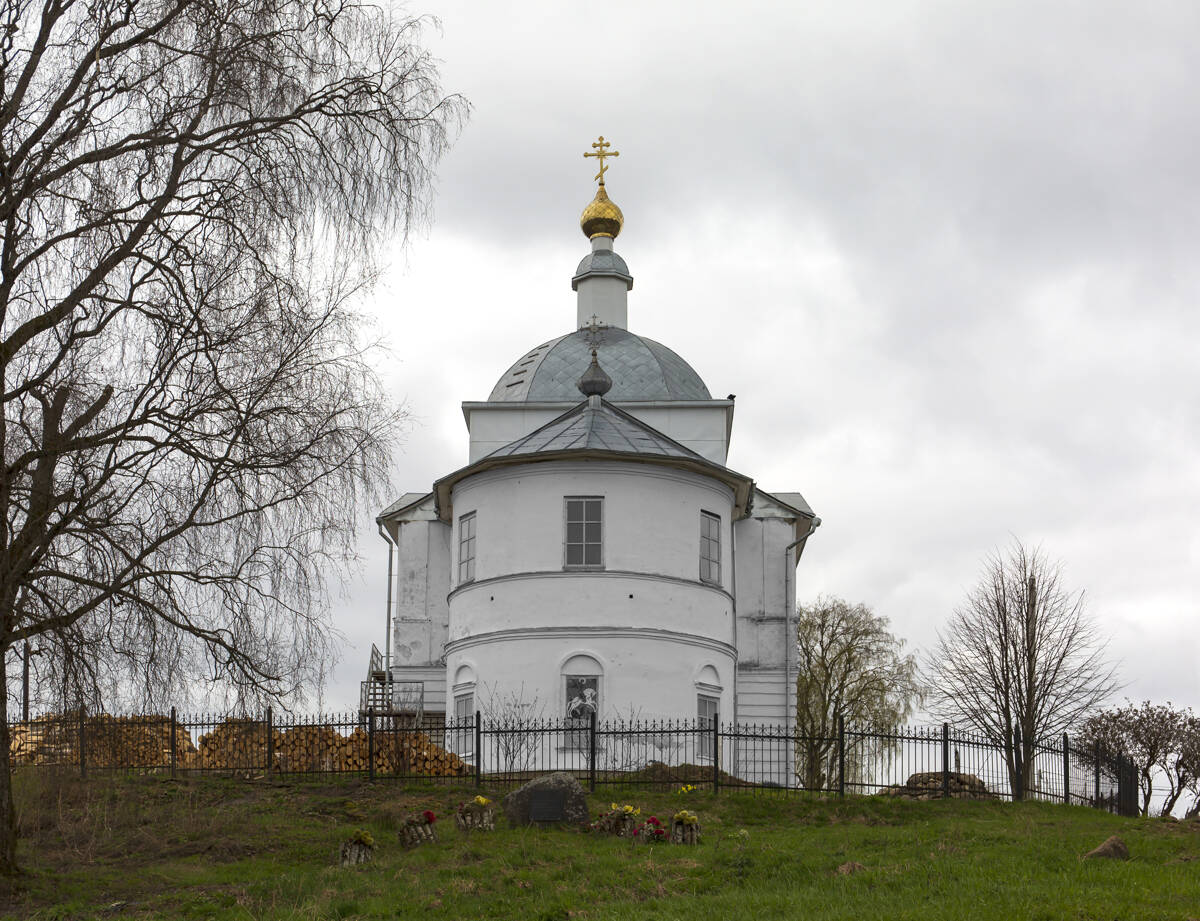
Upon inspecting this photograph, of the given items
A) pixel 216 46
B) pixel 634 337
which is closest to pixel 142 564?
pixel 216 46

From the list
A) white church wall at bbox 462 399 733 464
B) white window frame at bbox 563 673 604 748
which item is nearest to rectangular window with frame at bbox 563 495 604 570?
white window frame at bbox 563 673 604 748

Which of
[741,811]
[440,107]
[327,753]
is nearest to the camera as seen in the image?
[440,107]

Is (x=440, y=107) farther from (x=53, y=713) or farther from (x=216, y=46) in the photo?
(x=53, y=713)

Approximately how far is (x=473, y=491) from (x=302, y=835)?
33.5ft

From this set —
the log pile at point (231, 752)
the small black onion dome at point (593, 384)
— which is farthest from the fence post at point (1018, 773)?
the log pile at point (231, 752)

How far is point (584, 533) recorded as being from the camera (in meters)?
26.4

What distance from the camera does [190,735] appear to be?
2427 cm

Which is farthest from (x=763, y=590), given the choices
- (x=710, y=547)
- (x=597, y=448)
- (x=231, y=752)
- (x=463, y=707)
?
(x=231, y=752)

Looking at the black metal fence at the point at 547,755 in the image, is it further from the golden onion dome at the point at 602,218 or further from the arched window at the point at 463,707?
the golden onion dome at the point at 602,218

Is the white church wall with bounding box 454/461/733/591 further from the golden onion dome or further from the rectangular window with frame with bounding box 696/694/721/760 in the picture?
the golden onion dome

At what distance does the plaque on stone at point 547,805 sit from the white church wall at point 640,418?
672 inches

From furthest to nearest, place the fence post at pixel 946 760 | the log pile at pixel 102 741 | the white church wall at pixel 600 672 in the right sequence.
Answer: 1. the white church wall at pixel 600 672
2. the fence post at pixel 946 760
3. the log pile at pixel 102 741

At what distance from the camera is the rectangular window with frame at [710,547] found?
1081 inches

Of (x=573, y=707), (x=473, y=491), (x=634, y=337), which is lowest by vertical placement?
(x=573, y=707)
